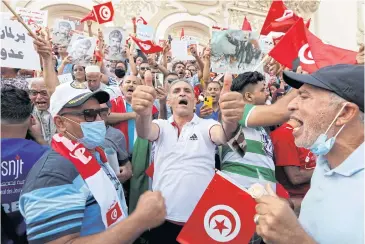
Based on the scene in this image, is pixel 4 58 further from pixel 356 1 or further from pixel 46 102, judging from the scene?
pixel 356 1

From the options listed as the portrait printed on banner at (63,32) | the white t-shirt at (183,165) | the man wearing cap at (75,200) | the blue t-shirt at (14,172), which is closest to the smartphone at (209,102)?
the white t-shirt at (183,165)

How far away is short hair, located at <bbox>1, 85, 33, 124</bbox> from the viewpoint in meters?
2.21

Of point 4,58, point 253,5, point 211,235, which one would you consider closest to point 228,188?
point 211,235

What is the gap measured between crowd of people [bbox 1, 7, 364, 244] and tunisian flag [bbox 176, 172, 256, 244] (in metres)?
0.09

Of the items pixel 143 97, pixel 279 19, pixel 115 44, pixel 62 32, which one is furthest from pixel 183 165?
pixel 115 44

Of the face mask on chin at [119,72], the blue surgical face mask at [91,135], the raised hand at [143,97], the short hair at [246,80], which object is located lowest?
the face mask on chin at [119,72]

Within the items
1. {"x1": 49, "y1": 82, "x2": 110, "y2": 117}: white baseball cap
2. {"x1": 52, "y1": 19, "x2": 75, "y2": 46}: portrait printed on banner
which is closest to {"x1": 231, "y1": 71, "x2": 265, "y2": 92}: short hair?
{"x1": 49, "y1": 82, "x2": 110, "y2": 117}: white baseball cap

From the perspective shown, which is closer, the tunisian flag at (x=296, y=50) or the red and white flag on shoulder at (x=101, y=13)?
the tunisian flag at (x=296, y=50)

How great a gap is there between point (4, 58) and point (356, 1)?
1971 cm

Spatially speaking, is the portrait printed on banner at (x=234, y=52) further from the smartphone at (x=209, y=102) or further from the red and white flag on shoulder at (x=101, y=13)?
the red and white flag on shoulder at (x=101, y=13)

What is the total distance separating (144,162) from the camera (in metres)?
3.38

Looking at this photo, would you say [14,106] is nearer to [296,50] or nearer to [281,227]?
[281,227]

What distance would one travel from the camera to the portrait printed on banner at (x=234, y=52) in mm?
3408

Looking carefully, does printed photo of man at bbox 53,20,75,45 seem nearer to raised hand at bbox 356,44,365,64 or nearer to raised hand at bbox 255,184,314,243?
raised hand at bbox 356,44,365,64
